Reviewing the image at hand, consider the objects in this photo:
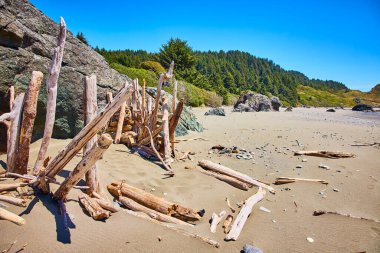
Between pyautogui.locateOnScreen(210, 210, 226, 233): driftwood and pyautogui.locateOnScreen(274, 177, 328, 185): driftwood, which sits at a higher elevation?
pyautogui.locateOnScreen(274, 177, 328, 185): driftwood

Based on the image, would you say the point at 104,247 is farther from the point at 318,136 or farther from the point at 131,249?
the point at 318,136

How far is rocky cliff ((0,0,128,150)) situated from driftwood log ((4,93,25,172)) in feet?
4.58

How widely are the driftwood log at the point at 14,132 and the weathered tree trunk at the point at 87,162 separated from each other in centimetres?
121

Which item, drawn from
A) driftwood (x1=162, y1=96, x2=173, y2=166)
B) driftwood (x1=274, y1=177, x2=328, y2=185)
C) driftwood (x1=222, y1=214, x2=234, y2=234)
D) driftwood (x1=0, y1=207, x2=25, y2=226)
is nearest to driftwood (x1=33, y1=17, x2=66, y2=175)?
driftwood (x1=0, y1=207, x2=25, y2=226)

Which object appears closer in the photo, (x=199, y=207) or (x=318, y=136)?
(x=199, y=207)

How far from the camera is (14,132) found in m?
3.91

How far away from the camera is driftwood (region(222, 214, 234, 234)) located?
3.63 meters

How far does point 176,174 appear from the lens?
18.5ft

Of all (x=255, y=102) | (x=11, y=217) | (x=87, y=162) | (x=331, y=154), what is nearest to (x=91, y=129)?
(x=87, y=162)

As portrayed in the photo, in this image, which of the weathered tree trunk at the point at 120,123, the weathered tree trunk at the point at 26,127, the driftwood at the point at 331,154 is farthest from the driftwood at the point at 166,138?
the driftwood at the point at 331,154

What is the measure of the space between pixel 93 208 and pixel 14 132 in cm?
192

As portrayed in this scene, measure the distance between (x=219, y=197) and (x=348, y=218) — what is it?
7.24 feet

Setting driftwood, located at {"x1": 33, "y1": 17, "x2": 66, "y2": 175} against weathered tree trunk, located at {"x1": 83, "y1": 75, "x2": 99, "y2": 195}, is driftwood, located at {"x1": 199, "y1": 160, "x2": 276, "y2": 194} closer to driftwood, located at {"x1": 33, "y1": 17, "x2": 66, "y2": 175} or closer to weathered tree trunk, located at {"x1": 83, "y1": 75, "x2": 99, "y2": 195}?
weathered tree trunk, located at {"x1": 83, "y1": 75, "x2": 99, "y2": 195}

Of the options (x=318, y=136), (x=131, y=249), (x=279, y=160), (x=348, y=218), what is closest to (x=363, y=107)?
(x=318, y=136)
